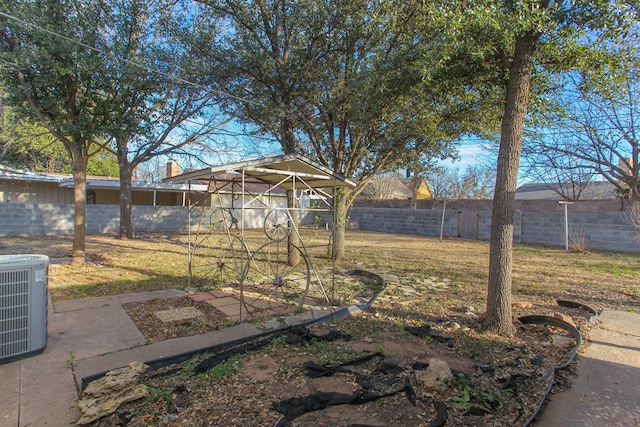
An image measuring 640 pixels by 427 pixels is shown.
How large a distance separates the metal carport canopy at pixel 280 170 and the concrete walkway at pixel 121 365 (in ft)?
6.21

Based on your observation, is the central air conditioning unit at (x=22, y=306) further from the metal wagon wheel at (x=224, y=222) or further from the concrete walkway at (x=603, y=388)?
the concrete walkway at (x=603, y=388)

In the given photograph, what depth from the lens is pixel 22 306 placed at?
308 cm

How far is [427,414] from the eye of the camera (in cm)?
240

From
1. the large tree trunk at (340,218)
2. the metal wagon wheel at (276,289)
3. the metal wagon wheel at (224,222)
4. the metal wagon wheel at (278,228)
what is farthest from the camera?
the large tree trunk at (340,218)

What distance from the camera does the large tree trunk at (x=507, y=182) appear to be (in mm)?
3840

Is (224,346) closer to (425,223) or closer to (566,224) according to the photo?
(566,224)

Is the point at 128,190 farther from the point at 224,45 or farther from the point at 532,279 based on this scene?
the point at 532,279

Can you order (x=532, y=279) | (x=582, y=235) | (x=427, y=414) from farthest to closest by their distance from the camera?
1. (x=582, y=235)
2. (x=532, y=279)
3. (x=427, y=414)

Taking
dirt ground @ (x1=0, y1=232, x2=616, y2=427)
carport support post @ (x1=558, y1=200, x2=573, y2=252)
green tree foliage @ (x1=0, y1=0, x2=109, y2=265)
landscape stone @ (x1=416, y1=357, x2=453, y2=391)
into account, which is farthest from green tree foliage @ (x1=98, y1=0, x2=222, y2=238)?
carport support post @ (x1=558, y1=200, x2=573, y2=252)

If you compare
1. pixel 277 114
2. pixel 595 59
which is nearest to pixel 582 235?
pixel 595 59

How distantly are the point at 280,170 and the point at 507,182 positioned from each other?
293cm

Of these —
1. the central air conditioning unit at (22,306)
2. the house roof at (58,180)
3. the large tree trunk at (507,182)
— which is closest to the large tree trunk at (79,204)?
the central air conditioning unit at (22,306)

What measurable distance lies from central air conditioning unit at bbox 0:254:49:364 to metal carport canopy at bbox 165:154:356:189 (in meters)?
2.02

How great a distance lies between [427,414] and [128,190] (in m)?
12.8
